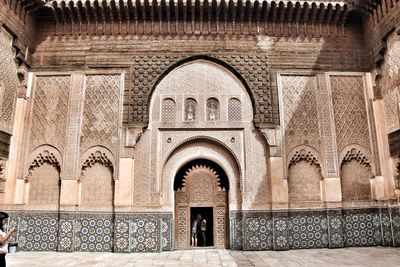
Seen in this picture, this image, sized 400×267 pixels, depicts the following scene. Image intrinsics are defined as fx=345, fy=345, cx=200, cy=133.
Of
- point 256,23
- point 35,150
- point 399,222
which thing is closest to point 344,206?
point 399,222

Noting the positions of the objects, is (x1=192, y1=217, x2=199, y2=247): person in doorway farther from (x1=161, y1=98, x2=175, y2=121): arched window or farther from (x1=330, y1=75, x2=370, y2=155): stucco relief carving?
(x1=330, y1=75, x2=370, y2=155): stucco relief carving

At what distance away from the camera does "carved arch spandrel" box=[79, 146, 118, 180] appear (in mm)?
6078

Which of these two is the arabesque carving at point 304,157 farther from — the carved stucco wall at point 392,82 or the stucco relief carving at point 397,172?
the carved stucco wall at point 392,82

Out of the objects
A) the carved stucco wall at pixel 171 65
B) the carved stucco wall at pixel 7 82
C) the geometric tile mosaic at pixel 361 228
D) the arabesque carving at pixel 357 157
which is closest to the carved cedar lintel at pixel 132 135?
the carved stucco wall at pixel 171 65

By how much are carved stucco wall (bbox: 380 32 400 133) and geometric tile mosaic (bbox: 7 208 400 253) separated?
1.56 metres

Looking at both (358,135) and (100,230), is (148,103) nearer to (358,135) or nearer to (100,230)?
(100,230)

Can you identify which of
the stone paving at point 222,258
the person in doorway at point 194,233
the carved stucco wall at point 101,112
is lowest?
the stone paving at point 222,258

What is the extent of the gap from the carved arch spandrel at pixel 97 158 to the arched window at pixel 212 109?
74.9 inches

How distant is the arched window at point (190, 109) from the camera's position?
20.9 ft

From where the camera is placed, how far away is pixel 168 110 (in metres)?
6.41

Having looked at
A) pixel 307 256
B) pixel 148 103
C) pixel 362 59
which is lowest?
pixel 307 256

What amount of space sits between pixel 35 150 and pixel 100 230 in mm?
1839

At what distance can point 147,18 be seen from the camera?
6.66 meters

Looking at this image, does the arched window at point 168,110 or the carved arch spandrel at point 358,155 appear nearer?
the carved arch spandrel at point 358,155
